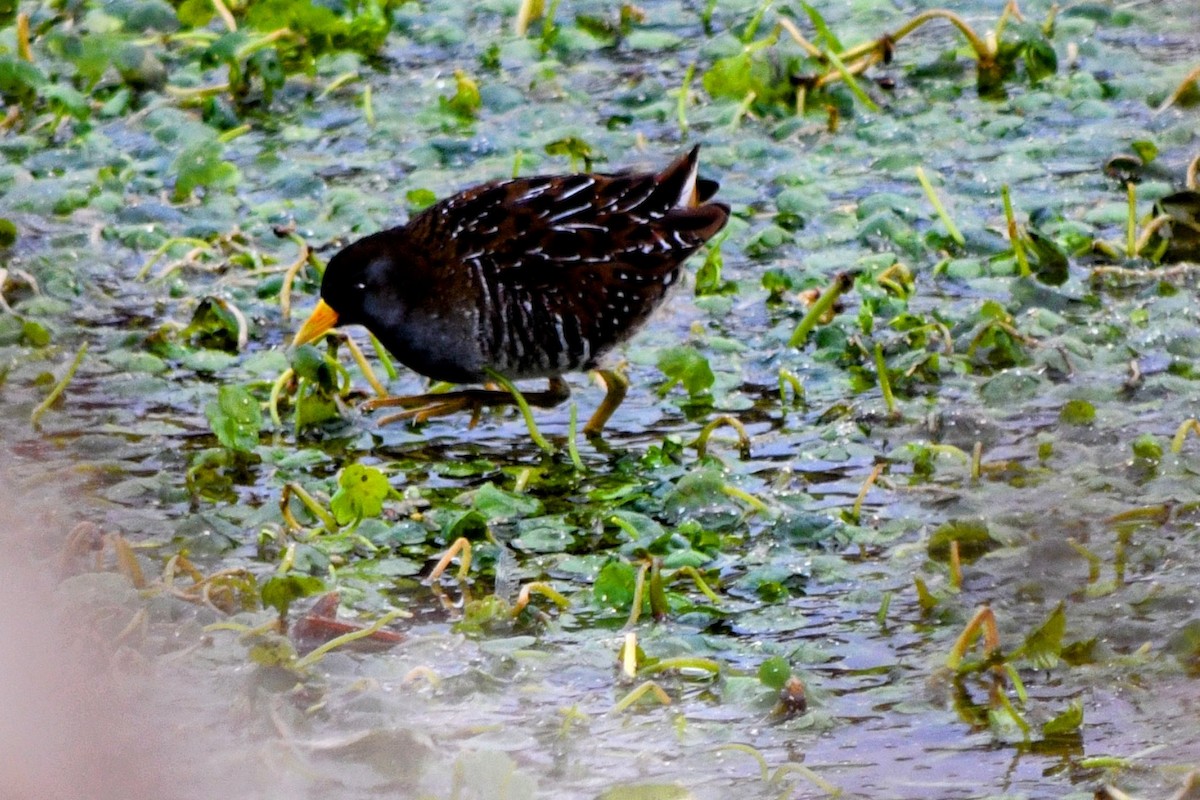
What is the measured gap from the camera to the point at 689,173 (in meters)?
6.11

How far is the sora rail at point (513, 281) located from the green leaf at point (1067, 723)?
86.9 inches

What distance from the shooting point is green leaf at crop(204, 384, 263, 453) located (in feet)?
18.0

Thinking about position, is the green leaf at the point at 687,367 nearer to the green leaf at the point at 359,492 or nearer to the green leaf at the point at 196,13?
the green leaf at the point at 359,492

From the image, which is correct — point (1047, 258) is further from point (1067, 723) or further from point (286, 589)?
point (286, 589)

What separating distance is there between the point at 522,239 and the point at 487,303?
0.24m

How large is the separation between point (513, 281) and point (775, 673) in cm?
202

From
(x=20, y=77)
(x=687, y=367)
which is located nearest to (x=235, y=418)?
(x=687, y=367)

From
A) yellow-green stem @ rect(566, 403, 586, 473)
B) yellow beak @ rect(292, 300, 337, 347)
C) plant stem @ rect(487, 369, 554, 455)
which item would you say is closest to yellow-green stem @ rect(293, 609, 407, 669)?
yellow-green stem @ rect(566, 403, 586, 473)

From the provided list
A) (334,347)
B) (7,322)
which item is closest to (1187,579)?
(334,347)

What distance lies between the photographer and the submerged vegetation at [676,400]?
13.7ft

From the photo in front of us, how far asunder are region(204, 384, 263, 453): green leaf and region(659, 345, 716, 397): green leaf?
4.08 ft

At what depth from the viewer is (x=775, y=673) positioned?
13.6ft

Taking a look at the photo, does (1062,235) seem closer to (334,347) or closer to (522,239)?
(522,239)

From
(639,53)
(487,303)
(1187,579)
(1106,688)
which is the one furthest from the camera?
(639,53)
